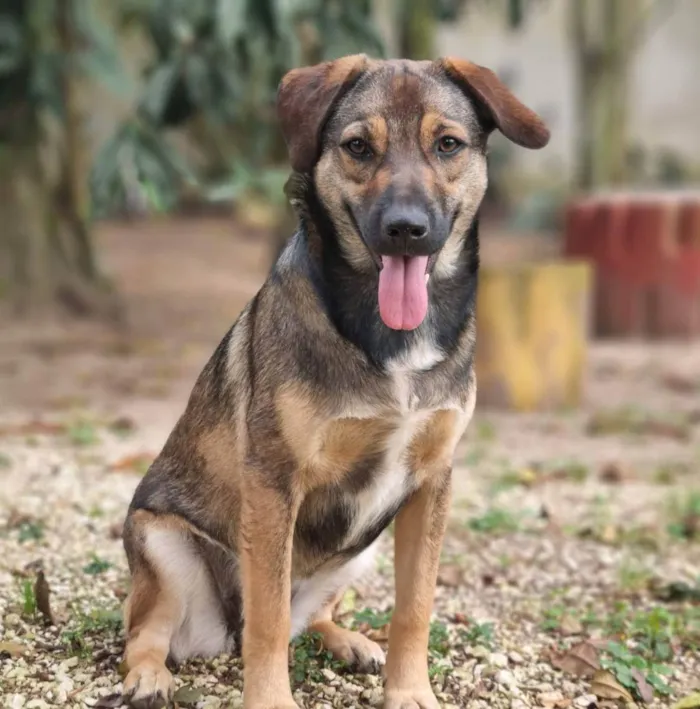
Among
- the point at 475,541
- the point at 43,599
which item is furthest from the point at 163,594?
the point at 475,541

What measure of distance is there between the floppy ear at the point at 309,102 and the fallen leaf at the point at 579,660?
6.16ft

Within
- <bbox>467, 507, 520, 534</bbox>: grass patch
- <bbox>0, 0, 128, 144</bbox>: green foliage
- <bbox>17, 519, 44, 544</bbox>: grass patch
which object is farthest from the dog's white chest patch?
<bbox>0, 0, 128, 144</bbox>: green foliage

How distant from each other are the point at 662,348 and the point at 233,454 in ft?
24.3

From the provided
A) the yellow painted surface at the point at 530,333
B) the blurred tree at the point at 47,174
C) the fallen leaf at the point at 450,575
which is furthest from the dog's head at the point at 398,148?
the blurred tree at the point at 47,174

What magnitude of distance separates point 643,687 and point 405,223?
1790mm

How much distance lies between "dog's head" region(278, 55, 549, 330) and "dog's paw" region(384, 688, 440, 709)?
1.10m

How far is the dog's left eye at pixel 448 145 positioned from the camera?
129 inches

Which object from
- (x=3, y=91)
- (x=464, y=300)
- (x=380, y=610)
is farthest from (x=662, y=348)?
(x=464, y=300)

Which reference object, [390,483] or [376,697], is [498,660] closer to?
[376,697]

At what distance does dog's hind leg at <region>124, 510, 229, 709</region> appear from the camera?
3516 mm

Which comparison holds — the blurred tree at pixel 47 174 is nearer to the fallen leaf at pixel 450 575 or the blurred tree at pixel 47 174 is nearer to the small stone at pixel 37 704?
the fallen leaf at pixel 450 575

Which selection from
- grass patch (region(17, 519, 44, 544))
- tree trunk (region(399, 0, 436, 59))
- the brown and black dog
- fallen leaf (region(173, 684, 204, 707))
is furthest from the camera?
tree trunk (region(399, 0, 436, 59))

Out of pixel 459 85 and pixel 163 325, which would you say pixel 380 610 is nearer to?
pixel 459 85

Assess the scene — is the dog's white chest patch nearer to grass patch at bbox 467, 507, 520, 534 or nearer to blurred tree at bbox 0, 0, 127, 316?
grass patch at bbox 467, 507, 520, 534
